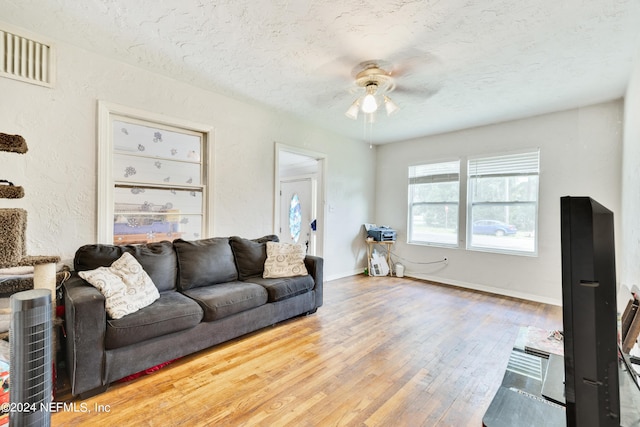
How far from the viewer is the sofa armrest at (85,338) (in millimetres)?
1710

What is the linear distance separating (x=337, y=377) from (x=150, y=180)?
8.47ft

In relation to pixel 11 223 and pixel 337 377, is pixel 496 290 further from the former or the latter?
pixel 11 223

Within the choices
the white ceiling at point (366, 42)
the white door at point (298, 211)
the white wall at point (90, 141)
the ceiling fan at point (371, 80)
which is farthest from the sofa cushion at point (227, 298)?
the white door at point (298, 211)

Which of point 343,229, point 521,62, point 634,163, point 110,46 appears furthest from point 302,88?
point 634,163

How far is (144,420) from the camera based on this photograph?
5.21 ft

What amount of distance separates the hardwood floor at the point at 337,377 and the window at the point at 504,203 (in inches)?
46.4

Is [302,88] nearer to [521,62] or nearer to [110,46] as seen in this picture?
[110,46]

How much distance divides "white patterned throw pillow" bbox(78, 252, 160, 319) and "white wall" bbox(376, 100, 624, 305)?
421cm

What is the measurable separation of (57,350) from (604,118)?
225 inches

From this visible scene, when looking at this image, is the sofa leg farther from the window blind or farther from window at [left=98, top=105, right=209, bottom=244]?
the window blind

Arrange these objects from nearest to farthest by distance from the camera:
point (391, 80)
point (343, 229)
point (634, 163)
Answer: point (634, 163)
point (391, 80)
point (343, 229)

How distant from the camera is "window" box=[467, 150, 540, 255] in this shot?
3881 millimetres

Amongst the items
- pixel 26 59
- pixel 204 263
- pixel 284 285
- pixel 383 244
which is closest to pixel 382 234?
pixel 383 244

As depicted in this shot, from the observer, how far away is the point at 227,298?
2.42 metres
